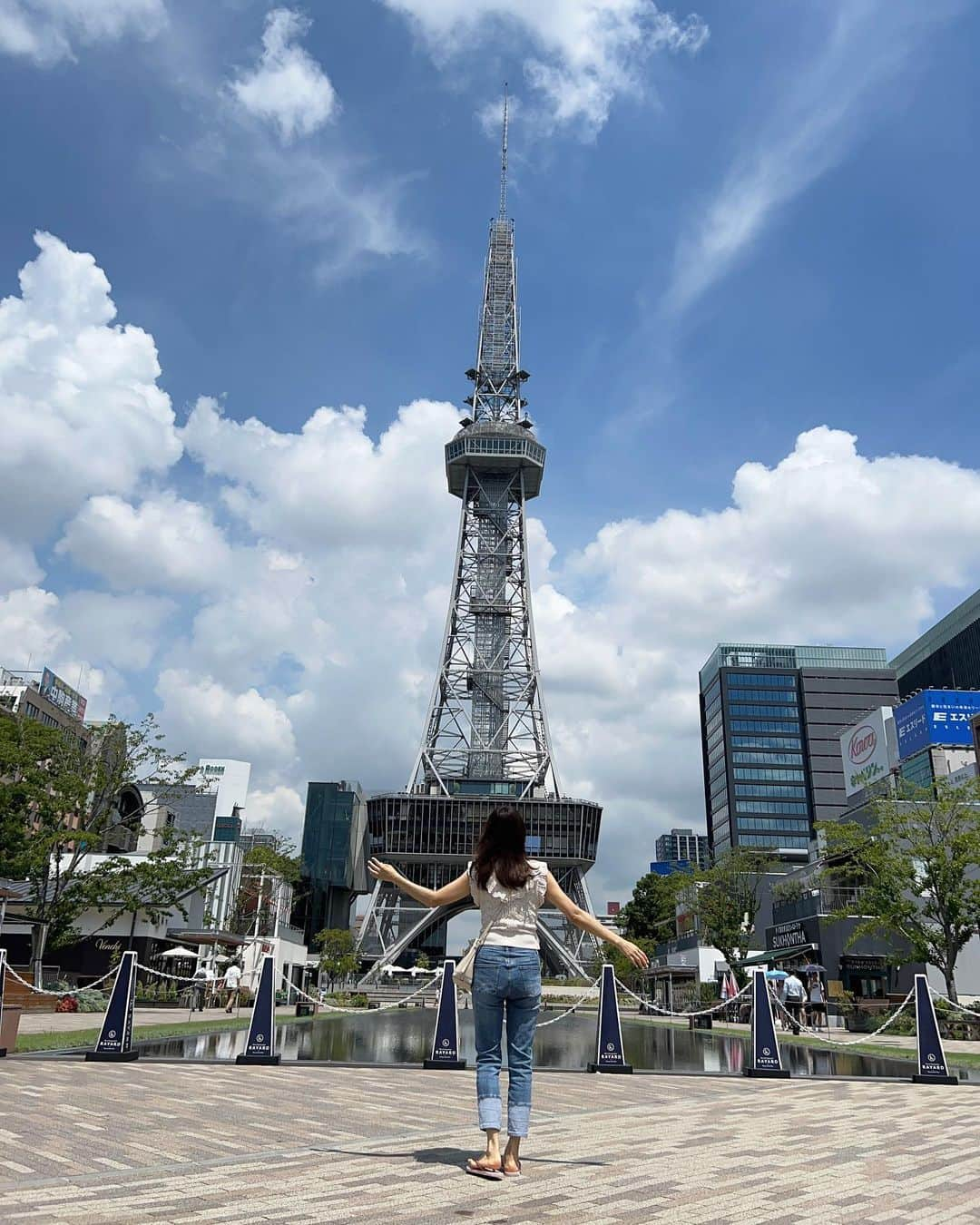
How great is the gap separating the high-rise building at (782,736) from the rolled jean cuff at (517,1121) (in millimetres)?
139386

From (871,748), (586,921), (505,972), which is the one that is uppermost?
(871,748)

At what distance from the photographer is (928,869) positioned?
2539cm

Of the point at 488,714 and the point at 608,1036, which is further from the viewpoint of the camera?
the point at 488,714

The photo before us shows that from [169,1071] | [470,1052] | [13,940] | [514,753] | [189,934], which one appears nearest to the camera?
[169,1071]

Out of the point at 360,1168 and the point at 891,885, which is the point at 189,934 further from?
the point at 360,1168

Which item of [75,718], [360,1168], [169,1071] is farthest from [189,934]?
[75,718]

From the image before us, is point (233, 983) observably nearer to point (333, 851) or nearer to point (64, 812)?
point (64, 812)

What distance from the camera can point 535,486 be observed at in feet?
365

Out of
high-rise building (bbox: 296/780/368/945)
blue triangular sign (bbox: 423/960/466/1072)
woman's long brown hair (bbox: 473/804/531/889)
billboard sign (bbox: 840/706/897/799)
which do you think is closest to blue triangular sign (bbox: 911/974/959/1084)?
blue triangular sign (bbox: 423/960/466/1072)

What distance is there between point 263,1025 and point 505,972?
859 cm

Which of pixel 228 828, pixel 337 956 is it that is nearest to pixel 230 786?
pixel 228 828

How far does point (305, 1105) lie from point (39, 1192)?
3.99m

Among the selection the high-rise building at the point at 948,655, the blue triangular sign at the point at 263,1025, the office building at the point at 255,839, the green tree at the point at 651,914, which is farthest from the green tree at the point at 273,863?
the high-rise building at the point at 948,655

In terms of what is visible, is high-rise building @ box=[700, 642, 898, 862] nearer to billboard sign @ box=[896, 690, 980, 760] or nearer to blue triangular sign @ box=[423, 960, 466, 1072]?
billboard sign @ box=[896, 690, 980, 760]
